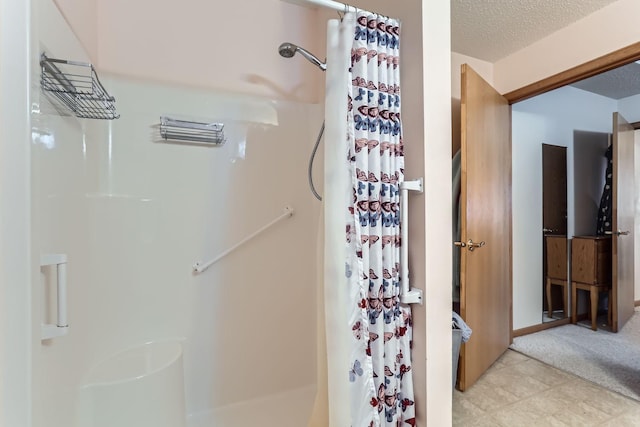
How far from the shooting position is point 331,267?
1.06 metres

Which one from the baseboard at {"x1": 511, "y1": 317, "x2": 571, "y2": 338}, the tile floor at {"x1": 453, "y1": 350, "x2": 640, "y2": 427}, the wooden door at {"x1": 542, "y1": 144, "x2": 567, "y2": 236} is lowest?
the tile floor at {"x1": 453, "y1": 350, "x2": 640, "y2": 427}

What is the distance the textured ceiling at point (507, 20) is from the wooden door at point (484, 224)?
1.29 feet

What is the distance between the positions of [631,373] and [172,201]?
132 inches

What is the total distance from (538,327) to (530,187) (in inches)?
54.6

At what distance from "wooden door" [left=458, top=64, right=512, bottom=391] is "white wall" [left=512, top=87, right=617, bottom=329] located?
452 millimetres

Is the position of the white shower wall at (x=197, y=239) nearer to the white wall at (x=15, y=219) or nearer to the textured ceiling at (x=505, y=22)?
the white wall at (x=15, y=219)

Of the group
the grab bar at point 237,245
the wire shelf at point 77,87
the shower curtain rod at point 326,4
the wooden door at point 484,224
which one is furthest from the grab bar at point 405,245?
the wire shelf at point 77,87

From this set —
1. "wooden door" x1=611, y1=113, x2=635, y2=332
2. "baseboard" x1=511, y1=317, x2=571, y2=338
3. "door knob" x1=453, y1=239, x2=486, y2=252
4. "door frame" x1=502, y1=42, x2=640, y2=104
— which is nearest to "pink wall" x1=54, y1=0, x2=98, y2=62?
"door knob" x1=453, y1=239, x2=486, y2=252

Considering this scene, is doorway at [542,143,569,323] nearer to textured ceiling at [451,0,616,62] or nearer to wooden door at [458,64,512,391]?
wooden door at [458,64,512,391]

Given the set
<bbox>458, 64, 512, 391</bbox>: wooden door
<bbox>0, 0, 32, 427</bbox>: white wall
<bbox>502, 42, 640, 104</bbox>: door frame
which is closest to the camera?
<bbox>0, 0, 32, 427</bbox>: white wall

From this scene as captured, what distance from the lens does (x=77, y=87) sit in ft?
4.04

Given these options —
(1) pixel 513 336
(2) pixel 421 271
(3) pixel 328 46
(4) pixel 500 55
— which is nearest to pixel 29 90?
(3) pixel 328 46

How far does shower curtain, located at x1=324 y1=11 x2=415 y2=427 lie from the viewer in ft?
3.47

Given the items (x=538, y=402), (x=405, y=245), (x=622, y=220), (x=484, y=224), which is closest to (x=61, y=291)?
(x=405, y=245)
